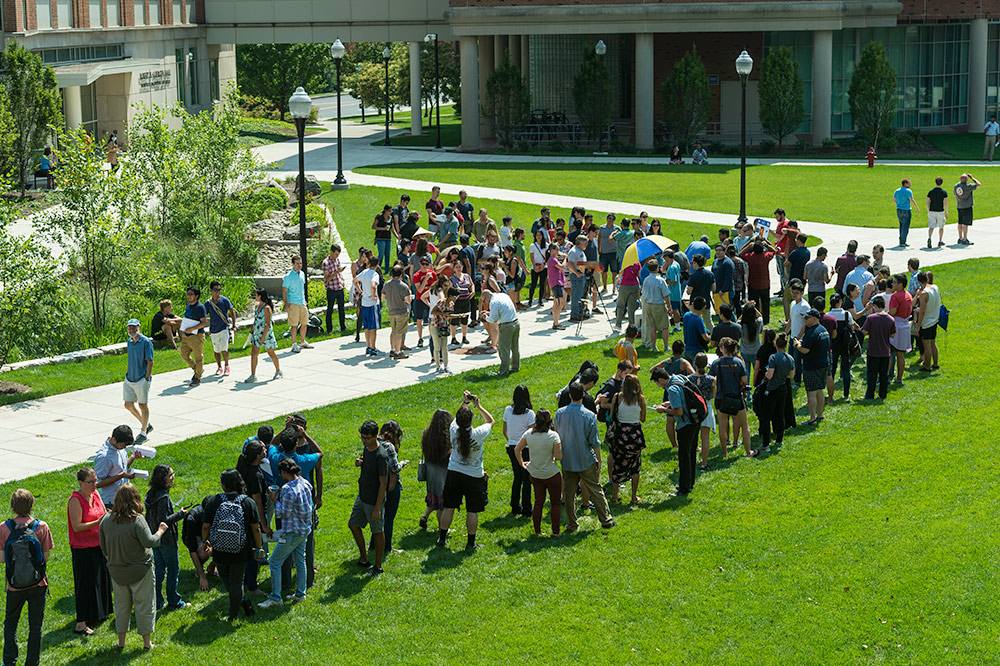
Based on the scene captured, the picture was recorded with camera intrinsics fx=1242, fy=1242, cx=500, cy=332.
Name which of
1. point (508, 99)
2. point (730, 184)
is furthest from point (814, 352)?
point (508, 99)

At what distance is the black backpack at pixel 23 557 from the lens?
10.6 meters

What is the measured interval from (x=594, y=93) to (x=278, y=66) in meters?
27.9

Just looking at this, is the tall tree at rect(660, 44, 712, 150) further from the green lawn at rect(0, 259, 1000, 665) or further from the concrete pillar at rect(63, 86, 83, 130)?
the green lawn at rect(0, 259, 1000, 665)

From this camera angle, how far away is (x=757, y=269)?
21.5 meters

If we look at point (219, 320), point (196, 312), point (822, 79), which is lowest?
point (219, 320)

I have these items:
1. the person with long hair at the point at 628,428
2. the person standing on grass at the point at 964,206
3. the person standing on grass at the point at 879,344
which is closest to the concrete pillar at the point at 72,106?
the person standing on grass at the point at 964,206

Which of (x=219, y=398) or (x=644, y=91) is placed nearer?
(x=219, y=398)

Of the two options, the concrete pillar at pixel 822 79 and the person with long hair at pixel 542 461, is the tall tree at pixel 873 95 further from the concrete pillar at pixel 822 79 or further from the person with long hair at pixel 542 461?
the person with long hair at pixel 542 461

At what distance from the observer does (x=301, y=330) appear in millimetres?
21969

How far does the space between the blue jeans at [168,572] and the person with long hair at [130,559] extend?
0.60 m

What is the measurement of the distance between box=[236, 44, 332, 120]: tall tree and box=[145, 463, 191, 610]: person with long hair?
6482cm

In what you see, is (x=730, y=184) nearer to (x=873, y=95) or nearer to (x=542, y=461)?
(x=873, y=95)

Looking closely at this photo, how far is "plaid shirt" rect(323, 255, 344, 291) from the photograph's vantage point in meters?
22.5

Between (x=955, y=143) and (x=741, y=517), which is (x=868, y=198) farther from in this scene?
(x=741, y=517)
